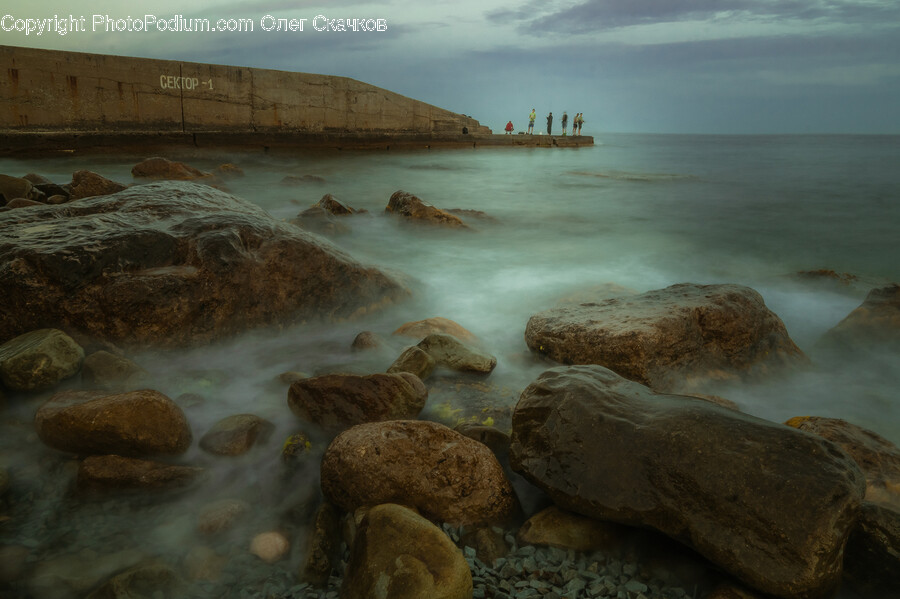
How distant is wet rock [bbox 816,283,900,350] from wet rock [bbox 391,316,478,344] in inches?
99.3

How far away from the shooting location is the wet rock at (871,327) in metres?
3.84

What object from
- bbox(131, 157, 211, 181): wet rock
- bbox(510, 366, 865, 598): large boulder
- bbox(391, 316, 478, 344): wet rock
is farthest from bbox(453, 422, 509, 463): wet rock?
→ bbox(131, 157, 211, 181): wet rock

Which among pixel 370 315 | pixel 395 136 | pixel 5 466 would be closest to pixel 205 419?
pixel 5 466

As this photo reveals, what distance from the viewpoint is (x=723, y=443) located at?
5.95 ft

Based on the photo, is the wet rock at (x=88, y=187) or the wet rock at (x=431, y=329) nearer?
the wet rock at (x=431, y=329)

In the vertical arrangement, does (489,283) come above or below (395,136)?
below

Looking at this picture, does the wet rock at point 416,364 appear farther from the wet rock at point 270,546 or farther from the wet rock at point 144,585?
the wet rock at point 144,585

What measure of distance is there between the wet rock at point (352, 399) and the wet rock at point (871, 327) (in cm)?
313

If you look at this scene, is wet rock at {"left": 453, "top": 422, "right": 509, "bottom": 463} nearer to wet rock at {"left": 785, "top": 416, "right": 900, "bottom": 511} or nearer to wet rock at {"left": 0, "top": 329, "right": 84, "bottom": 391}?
wet rock at {"left": 785, "top": 416, "right": 900, "bottom": 511}

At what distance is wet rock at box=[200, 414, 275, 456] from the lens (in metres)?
2.41

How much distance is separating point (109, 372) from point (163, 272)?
74 centimetres

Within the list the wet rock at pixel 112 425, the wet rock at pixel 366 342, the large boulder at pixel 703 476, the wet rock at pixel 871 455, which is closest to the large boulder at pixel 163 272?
the wet rock at pixel 366 342

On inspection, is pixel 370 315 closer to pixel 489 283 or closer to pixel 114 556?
pixel 489 283

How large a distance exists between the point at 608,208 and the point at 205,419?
9.32 metres
